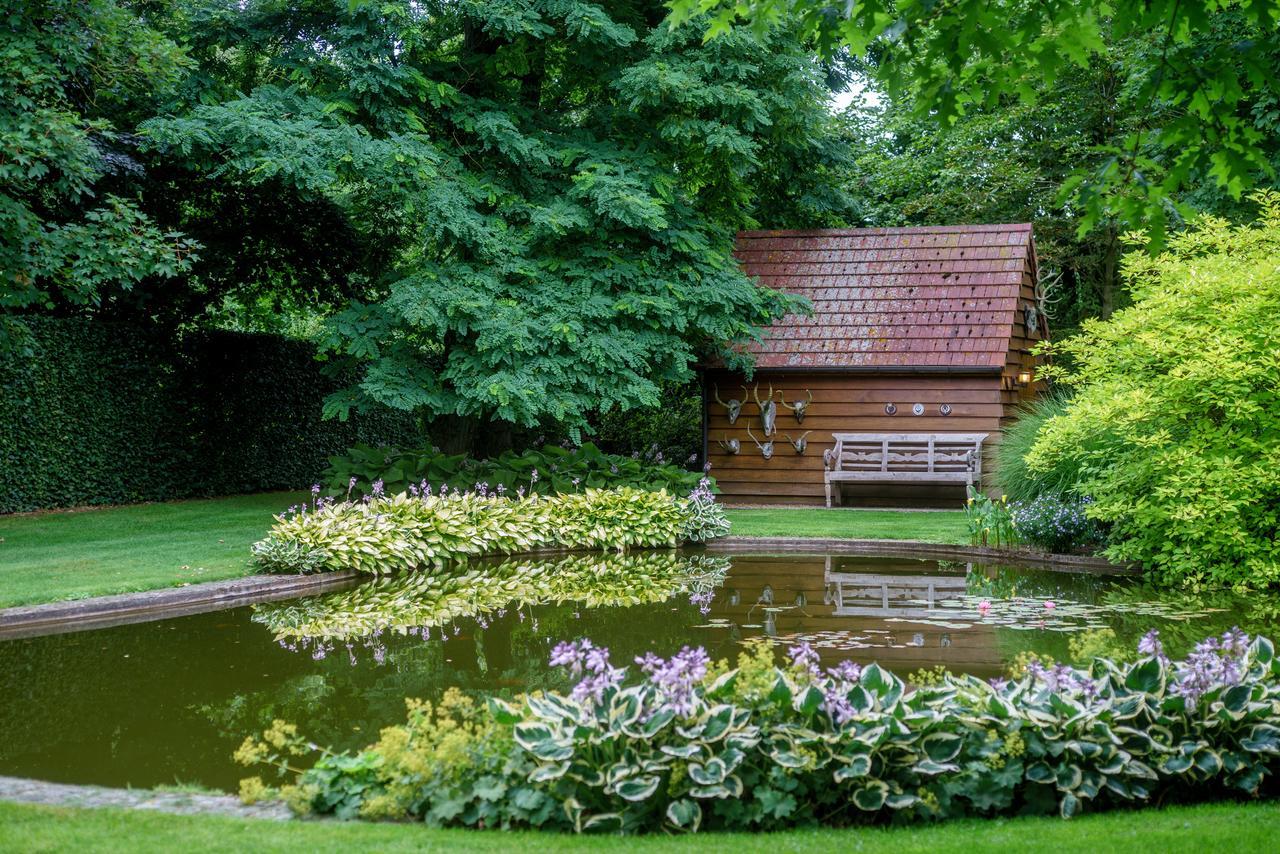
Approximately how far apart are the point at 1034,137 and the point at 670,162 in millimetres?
11550

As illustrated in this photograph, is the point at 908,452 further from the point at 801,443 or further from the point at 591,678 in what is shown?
the point at 591,678

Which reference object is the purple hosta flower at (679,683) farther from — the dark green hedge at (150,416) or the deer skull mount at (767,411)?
the deer skull mount at (767,411)

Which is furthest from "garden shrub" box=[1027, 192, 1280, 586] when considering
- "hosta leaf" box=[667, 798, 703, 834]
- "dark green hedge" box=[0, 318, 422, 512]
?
"dark green hedge" box=[0, 318, 422, 512]

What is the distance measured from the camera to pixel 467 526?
534 inches

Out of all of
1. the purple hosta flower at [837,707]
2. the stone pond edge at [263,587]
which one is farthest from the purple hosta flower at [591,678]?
the stone pond edge at [263,587]

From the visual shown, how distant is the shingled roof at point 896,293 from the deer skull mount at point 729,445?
1.42m

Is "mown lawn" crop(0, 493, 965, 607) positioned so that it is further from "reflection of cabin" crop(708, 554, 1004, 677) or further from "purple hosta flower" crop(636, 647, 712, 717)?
"purple hosta flower" crop(636, 647, 712, 717)

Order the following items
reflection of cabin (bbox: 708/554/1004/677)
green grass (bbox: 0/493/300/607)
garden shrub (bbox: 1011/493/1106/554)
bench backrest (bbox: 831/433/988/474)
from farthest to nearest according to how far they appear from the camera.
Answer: bench backrest (bbox: 831/433/988/474) < garden shrub (bbox: 1011/493/1106/554) < green grass (bbox: 0/493/300/607) < reflection of cabin (bbox: 708/554/1004/677)

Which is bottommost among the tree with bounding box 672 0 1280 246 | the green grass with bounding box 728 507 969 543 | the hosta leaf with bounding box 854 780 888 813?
the hosta leaf with bounding box 854 780 888 813

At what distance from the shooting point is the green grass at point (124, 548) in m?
10.7

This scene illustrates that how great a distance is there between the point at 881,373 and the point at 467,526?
8074mm

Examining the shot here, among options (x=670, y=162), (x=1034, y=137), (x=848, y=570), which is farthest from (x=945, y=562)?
(x=1034, y=137)

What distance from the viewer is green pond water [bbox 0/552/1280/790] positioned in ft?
21.9

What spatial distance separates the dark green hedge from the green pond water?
633cm
